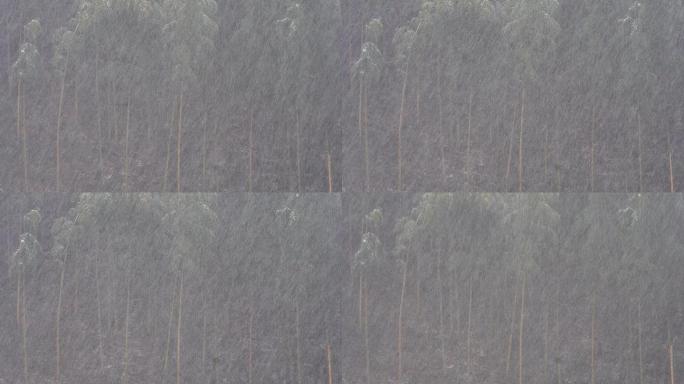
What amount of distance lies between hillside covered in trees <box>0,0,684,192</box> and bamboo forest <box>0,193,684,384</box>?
10cm

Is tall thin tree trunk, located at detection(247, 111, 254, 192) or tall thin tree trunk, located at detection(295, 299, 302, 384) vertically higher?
tall thin tree trunk, located at detection(247, 111, 254, 192)

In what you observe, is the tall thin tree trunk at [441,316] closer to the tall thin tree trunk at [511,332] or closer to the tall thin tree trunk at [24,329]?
the tall thin tree trunk at [511,332]

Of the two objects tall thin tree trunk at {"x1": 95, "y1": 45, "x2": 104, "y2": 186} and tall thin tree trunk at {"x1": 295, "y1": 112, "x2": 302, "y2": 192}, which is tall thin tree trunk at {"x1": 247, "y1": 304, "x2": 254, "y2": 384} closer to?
tall thin tree trunk at {"x1": 295, "y1": 112, "x2": 302, "y2": 192}

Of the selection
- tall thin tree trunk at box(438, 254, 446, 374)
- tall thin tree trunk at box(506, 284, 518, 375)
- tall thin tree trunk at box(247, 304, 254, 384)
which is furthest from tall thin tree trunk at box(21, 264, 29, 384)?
tall thin tree trunk at box(506, 284, 518, 375)

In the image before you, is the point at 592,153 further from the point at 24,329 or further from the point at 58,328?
the point at 24,329

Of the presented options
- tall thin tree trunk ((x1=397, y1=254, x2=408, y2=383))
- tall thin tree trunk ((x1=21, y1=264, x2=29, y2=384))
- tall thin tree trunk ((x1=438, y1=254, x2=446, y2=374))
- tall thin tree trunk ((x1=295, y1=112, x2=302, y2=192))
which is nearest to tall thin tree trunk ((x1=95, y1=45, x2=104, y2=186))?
tall thin tree trunk ((x1=21, y1=264, x2=29, y2=384))

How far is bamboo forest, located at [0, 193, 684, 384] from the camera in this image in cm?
212

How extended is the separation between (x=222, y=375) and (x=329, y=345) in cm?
39

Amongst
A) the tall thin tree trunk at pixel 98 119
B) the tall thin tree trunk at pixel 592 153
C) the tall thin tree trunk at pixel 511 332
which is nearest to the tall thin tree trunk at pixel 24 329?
the tall thin tree trunk at pixel 98 119

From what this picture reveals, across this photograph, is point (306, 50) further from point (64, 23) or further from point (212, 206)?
point (64, 23)

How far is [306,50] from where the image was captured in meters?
2.16

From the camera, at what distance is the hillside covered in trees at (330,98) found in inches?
83.6

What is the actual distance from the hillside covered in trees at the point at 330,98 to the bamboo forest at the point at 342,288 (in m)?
0.10

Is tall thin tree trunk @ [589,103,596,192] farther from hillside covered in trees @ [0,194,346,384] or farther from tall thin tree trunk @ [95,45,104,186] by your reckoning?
tall thin tree trunk @ [95,45,104,186]
